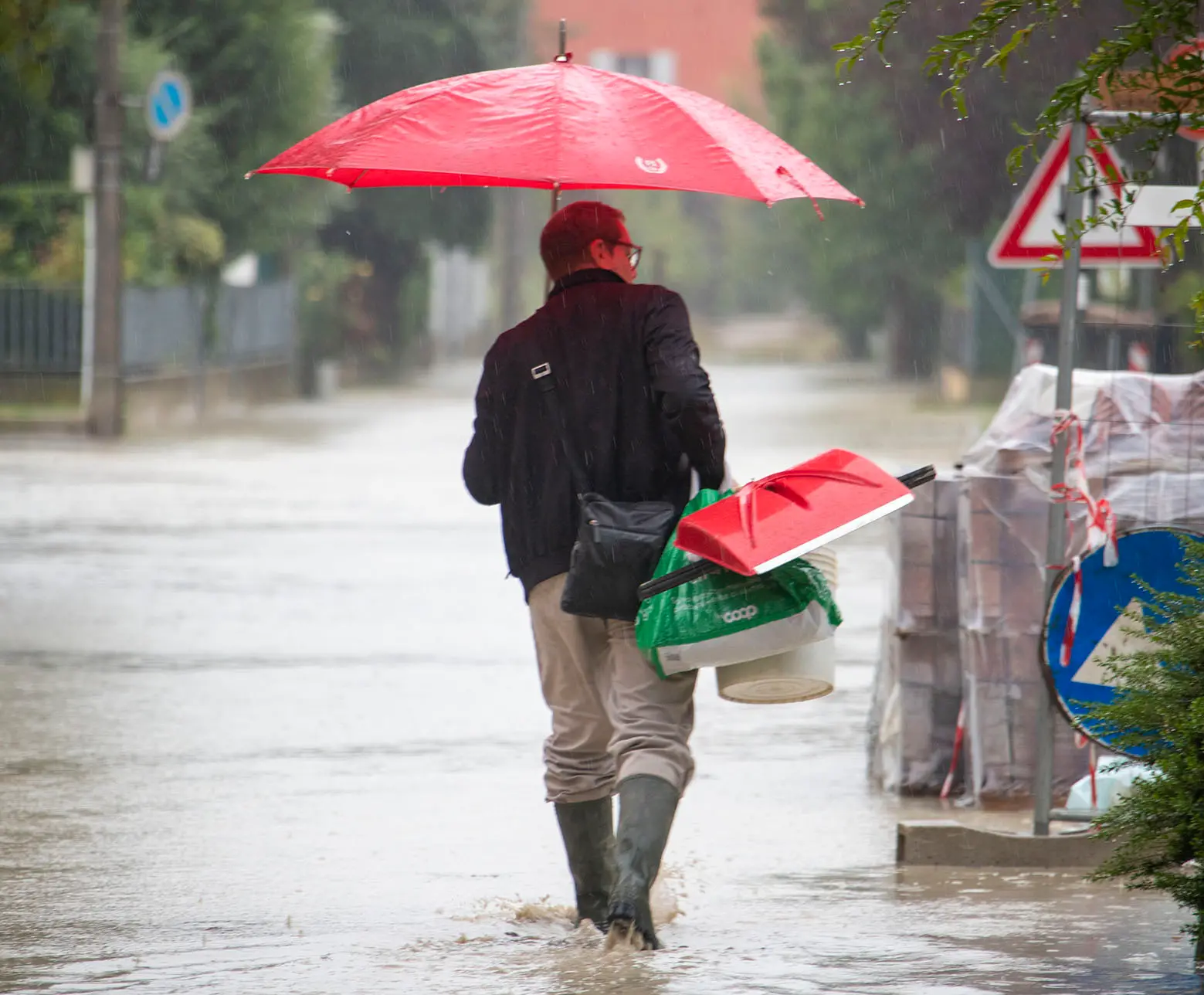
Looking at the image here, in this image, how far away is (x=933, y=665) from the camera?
273 inches

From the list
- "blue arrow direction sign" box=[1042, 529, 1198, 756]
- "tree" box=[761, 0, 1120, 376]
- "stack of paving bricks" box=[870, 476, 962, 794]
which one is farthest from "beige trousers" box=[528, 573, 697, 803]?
"tree" box=[761, 0, 1120, 376]

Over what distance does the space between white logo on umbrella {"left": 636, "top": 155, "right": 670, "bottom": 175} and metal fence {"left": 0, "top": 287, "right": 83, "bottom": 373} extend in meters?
21.2

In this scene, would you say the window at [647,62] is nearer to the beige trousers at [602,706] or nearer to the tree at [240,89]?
the tree at [240,89]

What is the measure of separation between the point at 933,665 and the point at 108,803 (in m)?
2.73

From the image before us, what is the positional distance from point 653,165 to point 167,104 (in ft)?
65.2

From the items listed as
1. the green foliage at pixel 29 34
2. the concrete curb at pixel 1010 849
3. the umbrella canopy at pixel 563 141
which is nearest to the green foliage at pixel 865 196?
the concrete curb at pixel 1010 849

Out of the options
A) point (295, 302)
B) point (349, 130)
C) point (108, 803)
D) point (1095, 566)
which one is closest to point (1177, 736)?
point (1095, 566)

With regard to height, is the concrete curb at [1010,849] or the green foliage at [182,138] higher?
the green foliage at [182,138]

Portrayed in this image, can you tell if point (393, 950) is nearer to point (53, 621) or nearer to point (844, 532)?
point (844, 532)

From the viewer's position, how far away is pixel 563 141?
5164 mm

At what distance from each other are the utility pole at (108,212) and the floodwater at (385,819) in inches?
382

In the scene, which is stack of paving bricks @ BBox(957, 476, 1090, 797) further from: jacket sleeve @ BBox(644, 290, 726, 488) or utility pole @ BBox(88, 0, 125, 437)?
utility pole @ BBox(88, 0, 125, 437)

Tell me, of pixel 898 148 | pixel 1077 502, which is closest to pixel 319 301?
pixel 898 148

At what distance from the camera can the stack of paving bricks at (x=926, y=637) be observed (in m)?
6.89
